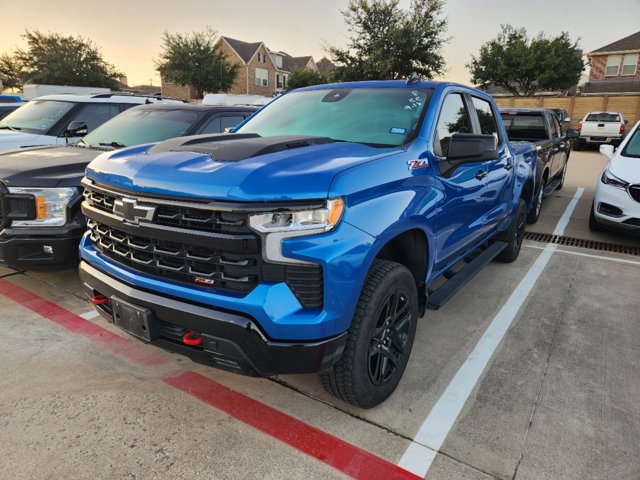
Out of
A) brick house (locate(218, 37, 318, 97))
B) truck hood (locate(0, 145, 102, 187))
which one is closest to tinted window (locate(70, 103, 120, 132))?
truck hood (locate(0, 145, 102, 187))

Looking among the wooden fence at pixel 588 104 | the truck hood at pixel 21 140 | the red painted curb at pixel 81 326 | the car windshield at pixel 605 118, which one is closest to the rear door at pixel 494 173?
the red painted curb at pixel 81 326

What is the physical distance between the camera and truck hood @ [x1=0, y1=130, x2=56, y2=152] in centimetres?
585

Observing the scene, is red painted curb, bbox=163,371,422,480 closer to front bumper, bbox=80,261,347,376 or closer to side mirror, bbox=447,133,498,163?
front bumper, bbox=80,261,347,376

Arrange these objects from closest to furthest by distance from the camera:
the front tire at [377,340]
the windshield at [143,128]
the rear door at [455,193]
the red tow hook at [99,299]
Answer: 1. the front tire at [377,340]
2. the red tow hook at [99,299]
3. the rear door at [455,193]
4. the windshield at [143,128]

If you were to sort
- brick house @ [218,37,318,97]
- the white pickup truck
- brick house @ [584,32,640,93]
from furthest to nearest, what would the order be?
brick house @ [218,37,318,97]
brick house @ [584,32,640,93]
the white pickup truck

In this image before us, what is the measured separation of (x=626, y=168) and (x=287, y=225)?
20.0 feet

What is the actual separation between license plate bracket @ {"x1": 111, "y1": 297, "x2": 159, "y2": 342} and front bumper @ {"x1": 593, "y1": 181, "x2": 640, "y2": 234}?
6145 millimetres

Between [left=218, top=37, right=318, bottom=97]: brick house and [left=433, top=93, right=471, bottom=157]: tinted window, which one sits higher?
[left=218, top=37, right=318, bottom=97]: brick house

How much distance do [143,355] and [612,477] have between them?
289 centimetres

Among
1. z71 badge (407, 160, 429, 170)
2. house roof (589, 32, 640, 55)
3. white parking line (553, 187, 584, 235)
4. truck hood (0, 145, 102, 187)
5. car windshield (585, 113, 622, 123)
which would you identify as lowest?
white parking line (553, 187, 584, 235)

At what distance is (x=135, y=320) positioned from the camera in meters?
2.26

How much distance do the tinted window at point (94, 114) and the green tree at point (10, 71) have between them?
37702 mm

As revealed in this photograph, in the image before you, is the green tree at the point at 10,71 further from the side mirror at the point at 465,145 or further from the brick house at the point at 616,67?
the brick house at the point at 616,67

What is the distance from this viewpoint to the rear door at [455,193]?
3002 millimetres
